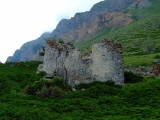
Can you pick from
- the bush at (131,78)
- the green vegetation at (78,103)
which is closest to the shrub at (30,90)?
the green vegetation at (78,103)

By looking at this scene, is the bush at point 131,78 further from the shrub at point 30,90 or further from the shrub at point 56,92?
the shrub at point 30,90

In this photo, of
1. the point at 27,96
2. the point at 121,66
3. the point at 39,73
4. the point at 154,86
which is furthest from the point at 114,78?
the point at 27,96

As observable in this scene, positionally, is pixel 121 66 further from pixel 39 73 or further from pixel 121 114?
pixel 121 114

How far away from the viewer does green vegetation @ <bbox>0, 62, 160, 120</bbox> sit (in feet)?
64.1

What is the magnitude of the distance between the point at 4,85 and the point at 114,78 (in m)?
9.48

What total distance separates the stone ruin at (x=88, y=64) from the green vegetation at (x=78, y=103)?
1.91 m

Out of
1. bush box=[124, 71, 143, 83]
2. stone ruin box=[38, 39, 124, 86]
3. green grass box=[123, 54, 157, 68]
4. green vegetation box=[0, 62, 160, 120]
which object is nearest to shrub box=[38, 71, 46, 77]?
stone ruin box=[38, 39, 124, 86]

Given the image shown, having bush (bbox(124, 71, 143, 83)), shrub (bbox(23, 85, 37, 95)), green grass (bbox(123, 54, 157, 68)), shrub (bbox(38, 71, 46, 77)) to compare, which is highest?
green grass (bbox(123, 54, 157, 68))

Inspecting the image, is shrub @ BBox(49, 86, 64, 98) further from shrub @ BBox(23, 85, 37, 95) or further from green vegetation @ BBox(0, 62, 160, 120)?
shrub @ BBox(23, 85, 37, 95)

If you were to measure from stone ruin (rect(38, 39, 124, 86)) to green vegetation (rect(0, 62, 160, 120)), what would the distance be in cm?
191

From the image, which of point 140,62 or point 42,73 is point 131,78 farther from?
point 140,62

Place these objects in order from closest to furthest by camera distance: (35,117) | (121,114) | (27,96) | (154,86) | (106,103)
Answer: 1. (35,117)
2. (121,114)
3. (106,103)
4. (27,96)
5. (154,86)

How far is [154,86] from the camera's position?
2686cm

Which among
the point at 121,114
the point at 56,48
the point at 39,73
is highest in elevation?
the point at 56,48
